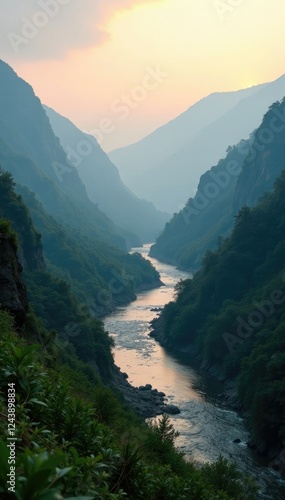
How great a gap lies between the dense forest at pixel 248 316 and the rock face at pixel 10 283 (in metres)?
29.0

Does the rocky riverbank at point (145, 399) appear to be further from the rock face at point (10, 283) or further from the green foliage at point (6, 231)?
the green foliage at point (6, 231)

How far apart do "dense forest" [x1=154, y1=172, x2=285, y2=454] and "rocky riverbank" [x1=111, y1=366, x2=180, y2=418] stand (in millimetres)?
9490

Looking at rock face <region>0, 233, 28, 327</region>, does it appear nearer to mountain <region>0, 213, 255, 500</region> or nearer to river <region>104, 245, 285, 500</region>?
mountain <region>0, 213, 255, 500</region>

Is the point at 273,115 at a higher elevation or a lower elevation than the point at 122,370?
higher

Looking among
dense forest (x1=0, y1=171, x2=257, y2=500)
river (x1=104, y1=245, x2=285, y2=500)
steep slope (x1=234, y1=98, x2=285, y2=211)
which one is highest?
steep slope (x1=234, y1=98, x2=285, y2=211)

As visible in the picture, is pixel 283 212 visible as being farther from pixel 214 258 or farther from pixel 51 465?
pixel 51 465

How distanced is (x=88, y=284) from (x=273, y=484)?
306 ft

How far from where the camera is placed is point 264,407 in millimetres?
48125

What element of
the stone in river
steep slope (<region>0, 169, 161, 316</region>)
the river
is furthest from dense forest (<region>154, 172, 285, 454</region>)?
steep slope (<region>0, 169, 161, 316</region>)

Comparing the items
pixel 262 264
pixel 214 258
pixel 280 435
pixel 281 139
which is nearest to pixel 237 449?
pixel 280 435

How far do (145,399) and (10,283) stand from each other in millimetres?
34923

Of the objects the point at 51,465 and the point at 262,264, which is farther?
the point at 262,264

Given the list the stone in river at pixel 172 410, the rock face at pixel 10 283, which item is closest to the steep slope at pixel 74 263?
the stone in river at pixel 172 410

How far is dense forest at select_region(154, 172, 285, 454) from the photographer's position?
48938mm
